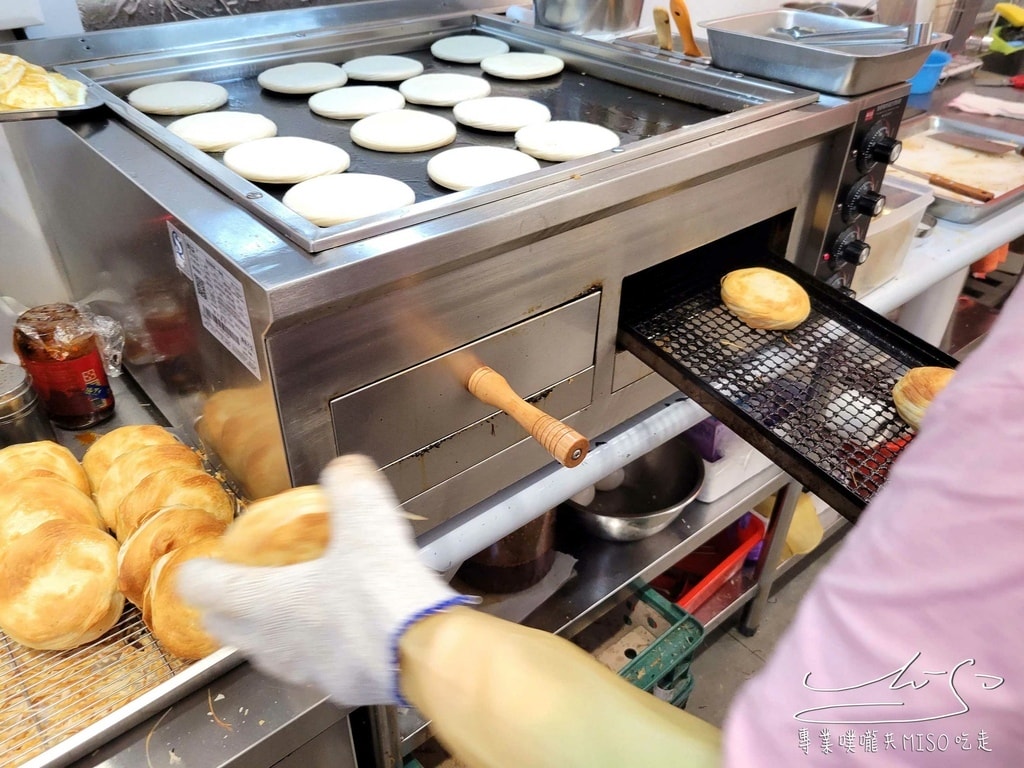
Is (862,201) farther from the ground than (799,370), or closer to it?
farther from the ground

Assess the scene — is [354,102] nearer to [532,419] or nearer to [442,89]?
[442,89]

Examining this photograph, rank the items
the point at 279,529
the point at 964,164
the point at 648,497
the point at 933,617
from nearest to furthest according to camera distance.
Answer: the point at 933,617
the point at 279,529
the point at 648,497
the point at 964,164

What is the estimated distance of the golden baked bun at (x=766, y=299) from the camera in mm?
1093

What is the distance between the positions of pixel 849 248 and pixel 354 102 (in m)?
0.91

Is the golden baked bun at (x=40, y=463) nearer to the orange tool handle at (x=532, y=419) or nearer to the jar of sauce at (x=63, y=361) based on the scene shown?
the jar of sauce at (x=63, y=361)

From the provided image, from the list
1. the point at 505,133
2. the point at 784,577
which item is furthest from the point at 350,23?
the point at 784,577

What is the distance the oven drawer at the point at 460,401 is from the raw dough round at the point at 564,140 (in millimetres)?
226

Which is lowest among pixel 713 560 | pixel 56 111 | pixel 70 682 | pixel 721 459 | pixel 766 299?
pixel 713 560

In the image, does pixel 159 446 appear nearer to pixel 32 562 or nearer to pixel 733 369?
pixel 32 562

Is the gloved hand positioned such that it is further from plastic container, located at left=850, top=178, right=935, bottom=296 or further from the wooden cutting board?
the wooden cutting board

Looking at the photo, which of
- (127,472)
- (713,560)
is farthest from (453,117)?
(713,560)

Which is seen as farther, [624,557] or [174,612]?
[624,557]

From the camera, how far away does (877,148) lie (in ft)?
4.03

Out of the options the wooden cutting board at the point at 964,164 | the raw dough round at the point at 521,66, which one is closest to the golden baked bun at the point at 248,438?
the raw dough round at the point at 521,66
